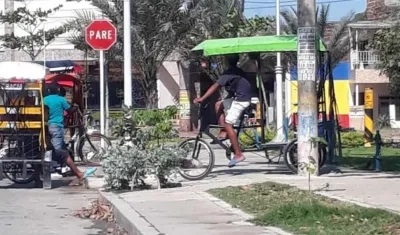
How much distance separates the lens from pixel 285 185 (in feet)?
42.9

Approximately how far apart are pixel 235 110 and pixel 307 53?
1566 millimetres

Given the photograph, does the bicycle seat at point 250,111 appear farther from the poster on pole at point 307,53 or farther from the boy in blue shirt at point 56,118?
the boy in blue shirt at point 56,118

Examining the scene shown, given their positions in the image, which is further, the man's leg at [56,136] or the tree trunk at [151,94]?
the tree trunk at [151,94]

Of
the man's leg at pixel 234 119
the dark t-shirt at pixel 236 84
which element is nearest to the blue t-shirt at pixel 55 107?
the dark t-shirt at pixel 236 84

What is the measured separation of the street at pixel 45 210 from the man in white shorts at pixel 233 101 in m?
2.39

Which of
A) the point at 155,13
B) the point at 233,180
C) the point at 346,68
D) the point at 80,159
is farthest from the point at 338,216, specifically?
the point at 346,68

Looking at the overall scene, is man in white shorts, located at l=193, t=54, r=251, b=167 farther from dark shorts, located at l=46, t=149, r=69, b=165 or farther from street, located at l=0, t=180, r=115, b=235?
dark shorts, located at l=46, t=149, r=69, b=165

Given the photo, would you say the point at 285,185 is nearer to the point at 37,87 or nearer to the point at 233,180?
the point at 233,180

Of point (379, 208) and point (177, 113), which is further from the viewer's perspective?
point (177, 113)

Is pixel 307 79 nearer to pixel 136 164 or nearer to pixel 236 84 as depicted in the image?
pixel 236 84

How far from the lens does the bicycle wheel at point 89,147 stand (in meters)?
19.2

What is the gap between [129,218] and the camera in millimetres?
10711

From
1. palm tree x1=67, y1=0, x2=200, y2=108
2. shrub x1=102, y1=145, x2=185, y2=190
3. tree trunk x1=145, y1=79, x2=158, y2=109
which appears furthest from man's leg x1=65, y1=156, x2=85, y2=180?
tree trunk x1=145, y1=79, x2=158, y2=109

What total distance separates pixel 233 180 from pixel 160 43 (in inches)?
892
